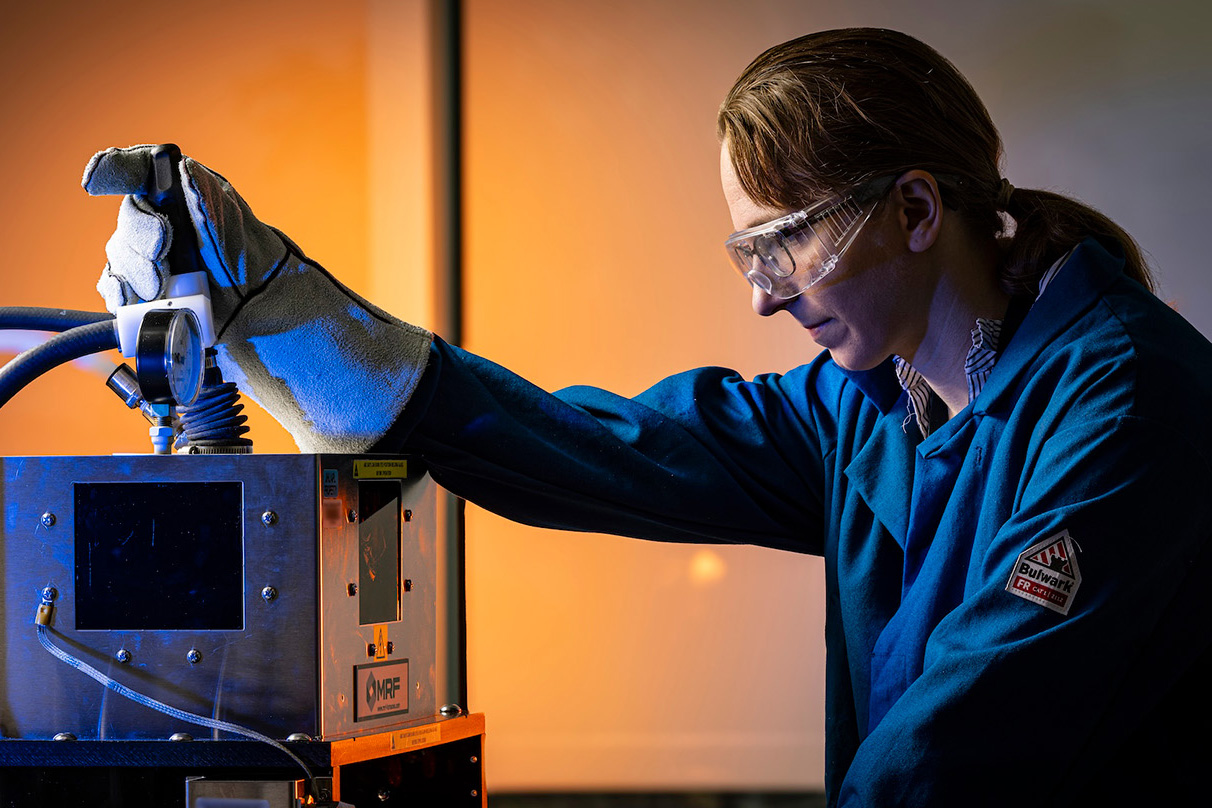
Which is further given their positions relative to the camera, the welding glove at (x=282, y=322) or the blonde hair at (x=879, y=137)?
the blonde hair at (x=879, y=137)

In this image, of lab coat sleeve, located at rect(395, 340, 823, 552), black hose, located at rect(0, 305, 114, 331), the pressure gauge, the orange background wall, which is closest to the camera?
the pressure gauge

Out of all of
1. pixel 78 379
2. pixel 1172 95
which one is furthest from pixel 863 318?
pixel 78 379

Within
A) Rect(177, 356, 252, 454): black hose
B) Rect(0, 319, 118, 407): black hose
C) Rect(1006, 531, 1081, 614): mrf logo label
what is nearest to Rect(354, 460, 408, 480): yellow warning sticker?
Rect(177, 356, 252, 454): black hose

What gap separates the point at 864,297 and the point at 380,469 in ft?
1.61

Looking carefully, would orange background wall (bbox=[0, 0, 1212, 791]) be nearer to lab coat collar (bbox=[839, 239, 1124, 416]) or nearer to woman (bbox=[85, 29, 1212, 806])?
woman (bbox=[85, 29, 1212, 806])

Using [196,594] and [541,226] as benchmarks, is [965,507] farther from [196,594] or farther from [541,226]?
[541,226]

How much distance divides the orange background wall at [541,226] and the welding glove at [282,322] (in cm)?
97

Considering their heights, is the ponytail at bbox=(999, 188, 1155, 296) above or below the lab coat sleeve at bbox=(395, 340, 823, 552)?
above

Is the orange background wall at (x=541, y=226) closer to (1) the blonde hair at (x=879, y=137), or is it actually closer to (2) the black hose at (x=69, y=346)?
(1) the blonde hair at (x=879, y=137)

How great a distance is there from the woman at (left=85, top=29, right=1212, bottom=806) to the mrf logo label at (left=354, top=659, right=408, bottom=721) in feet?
0.70

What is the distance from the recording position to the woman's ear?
975 mm

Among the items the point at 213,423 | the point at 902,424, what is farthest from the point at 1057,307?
the point at 213,423

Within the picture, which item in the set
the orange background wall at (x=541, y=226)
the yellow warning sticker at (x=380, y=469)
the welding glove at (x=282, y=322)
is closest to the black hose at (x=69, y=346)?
the welding glove at (x=282, y=322)

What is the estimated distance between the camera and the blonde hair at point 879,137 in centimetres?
97
